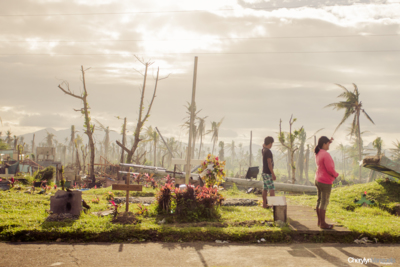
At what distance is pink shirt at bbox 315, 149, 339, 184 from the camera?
6.48 metres

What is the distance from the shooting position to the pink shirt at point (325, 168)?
6.48 meters

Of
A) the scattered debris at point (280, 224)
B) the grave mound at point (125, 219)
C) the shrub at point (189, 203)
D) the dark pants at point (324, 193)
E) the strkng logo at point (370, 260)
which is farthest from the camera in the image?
the shrub at point (189, 203)

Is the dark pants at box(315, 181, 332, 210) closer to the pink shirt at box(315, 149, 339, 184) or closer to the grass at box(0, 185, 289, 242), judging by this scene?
the pink shirt at box(315, 149, 339, 184)

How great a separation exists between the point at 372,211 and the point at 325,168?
13.6 ft

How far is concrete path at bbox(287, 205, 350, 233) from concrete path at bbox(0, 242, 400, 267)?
0.50 m

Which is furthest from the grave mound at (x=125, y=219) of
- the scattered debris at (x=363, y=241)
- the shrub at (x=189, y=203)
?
the scattered debris at (x=363, y=241)

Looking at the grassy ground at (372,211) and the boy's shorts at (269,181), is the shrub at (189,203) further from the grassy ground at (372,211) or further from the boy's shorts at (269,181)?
the grassy ground at (372,211)

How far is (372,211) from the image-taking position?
944cm

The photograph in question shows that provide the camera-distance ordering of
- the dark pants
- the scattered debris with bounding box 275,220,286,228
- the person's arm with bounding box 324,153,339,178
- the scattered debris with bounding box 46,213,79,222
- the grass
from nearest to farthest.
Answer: the grass
the person's arm with bounding box 324,153,339,178
the dark pants
the scattered debris with bounding box 275,220,286,228
the scattered debris with bounding box 46,213,79,222

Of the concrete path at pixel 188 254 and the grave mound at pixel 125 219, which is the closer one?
the concrete path at pixel 188 254

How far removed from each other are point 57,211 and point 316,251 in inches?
239

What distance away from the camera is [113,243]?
20.1 ft

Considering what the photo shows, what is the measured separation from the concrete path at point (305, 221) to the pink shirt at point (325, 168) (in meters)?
1.02

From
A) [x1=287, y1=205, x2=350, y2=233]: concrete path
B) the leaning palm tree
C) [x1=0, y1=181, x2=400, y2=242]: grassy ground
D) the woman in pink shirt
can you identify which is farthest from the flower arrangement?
the leaning palm tree
